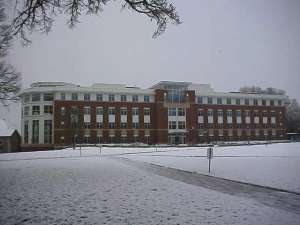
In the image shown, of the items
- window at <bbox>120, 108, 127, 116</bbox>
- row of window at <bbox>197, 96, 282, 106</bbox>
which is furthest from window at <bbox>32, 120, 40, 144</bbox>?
row of window at <bbox>197, 96, 282, 106</bbox>

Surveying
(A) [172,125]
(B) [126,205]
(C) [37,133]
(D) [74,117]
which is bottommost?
(B) [126,205]

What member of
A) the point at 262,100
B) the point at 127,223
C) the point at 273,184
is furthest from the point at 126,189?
the point at 262,100

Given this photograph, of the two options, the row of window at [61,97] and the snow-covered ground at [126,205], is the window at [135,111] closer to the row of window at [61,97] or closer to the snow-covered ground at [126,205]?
the row of window at [61,97]

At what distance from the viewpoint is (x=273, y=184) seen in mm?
14133

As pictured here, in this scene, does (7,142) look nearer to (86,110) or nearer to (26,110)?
(26,110)

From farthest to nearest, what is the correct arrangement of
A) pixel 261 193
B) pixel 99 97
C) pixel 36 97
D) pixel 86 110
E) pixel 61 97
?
pixel 99 97 < pixel 86 110 < pixel 36 97 < pixel 61 97 < pixel 261 193

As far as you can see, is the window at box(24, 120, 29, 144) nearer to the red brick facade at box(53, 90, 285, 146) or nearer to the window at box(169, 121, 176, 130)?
the red brick facade at box(53, 90, 285, 146)

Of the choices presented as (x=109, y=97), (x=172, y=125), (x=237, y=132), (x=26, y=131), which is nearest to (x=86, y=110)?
(x=109, y=97)

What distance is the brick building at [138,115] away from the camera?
7206cm

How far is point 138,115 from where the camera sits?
77.0 metres

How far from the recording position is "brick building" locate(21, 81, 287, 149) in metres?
72.1

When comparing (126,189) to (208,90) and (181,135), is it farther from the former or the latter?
(208,90)

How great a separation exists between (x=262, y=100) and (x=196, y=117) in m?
21.3

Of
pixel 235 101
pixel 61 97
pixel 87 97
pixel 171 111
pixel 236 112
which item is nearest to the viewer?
pixel 61 97
